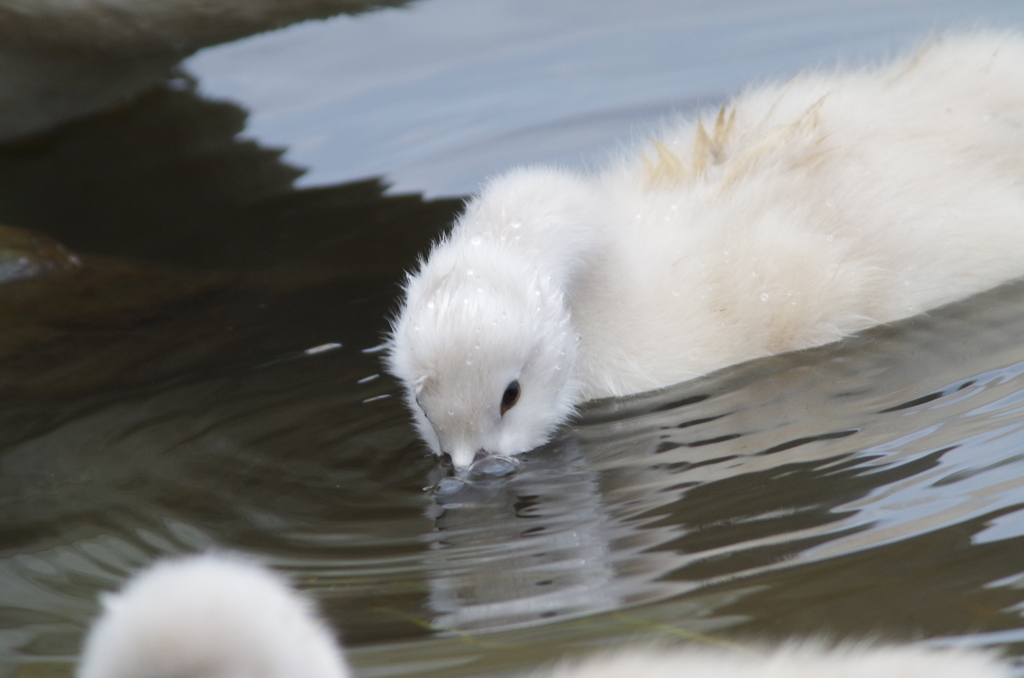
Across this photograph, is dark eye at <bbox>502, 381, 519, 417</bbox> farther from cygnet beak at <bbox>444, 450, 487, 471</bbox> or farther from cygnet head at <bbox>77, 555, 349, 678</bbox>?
cygnet head at <bbox>77, 555, 349, 678</bbox>

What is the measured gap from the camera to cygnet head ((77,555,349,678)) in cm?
186

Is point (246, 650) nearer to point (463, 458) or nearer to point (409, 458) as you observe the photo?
point (463, 458)

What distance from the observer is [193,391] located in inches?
164

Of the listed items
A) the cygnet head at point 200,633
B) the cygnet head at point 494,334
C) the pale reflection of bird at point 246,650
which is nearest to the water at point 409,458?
the cygnet head at point 494,334

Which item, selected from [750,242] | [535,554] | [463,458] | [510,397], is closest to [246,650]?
[535,554]

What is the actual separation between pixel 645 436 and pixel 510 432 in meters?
0.40

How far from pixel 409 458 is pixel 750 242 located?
1.33 m

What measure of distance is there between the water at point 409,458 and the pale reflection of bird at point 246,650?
0.98 ft

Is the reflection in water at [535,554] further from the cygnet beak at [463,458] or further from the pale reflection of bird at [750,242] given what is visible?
the pale reflection of bird at [750,242]

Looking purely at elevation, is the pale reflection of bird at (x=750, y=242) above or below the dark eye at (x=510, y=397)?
above

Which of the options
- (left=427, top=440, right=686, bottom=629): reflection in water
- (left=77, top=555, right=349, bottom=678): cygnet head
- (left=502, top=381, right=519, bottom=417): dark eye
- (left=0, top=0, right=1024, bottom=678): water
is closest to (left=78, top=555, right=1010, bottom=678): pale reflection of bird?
(left=77, top=555, right=349, bottom=678): cygnet head

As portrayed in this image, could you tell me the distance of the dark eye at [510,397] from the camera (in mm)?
3572

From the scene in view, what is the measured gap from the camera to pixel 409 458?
145 inches

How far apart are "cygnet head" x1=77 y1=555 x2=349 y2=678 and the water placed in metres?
0.52
